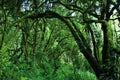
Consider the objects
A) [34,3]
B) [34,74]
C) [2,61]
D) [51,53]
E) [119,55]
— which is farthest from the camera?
[51,53]

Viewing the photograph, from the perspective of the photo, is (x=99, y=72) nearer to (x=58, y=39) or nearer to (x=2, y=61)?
(x=2, y=61)

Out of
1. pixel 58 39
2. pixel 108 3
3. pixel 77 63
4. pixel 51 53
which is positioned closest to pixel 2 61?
pixel 108 3

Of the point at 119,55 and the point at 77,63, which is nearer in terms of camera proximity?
the point at 119,55

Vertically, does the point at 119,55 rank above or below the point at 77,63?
above

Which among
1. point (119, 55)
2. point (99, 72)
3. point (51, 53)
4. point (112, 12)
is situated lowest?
point (51, 53)

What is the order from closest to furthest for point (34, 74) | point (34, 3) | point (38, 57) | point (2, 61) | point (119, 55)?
point (2, 61)
point (119, 55)
point (34, 3)
point (34, 74)
point (38, 57)

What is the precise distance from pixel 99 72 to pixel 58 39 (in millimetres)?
14242

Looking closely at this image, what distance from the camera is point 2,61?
892 cm

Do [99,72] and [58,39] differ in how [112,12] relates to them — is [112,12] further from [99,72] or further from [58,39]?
[58,39]

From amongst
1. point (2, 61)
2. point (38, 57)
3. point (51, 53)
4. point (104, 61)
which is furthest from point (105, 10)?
point (51, 53)

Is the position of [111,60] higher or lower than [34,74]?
higher

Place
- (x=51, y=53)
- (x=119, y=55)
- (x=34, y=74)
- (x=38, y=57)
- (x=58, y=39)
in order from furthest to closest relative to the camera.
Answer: (x=58, y=39) → (x=51, y=53) → (x=38, y=57) → (x=34, y=74) → (x=119, y=55)

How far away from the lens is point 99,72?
1020 centimetres

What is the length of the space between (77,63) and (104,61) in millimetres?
7872
